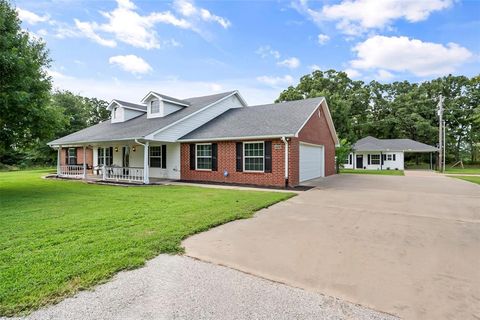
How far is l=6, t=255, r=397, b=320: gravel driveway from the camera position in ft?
8.04

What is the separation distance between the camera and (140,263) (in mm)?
3514

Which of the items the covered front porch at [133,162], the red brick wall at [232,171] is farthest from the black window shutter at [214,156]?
the covered front porch at [133,162]

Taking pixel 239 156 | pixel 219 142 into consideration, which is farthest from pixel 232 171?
pixel 219 142

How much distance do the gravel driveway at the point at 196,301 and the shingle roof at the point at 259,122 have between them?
910 centimetres

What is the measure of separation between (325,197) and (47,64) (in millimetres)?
13367

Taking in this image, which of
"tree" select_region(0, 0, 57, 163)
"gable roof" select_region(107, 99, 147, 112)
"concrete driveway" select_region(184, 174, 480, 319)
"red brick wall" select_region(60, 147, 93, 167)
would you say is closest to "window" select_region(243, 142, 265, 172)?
"concrete driveway" select_region(184, 174, 480, 319)

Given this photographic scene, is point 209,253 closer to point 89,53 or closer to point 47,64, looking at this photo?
point 47,64

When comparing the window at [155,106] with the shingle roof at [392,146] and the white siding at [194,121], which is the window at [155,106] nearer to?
the white siding at [194,121]

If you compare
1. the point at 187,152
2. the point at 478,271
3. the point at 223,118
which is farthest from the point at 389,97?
the point at 478,271

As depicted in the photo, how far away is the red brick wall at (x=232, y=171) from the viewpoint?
39.6ft

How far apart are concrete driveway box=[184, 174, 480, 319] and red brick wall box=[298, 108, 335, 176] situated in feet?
23.6

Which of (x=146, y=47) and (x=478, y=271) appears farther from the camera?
(x=146, y=47)

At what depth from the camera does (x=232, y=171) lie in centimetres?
1335

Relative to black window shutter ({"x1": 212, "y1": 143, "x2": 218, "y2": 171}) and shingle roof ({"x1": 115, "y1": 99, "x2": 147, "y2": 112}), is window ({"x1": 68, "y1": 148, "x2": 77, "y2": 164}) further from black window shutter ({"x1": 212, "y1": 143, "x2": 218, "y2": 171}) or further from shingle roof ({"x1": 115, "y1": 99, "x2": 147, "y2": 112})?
black window shutter ({"x1": 212, "y1": 143, "x2": 218, "y2": 171})
